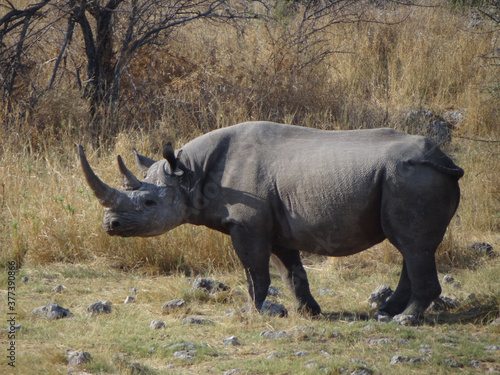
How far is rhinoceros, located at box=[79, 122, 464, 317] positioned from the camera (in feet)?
18.5

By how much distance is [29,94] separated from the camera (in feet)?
36.1

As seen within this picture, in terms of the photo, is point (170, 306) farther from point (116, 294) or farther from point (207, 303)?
point (116, 294)

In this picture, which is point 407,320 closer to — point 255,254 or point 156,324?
point 255,254

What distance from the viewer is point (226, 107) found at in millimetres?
10906

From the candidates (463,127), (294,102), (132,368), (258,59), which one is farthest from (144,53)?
(132,368)

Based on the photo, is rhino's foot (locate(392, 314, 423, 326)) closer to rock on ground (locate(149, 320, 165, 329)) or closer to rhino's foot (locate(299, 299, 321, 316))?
rhino's foot (locate(299, 299, 321, 316))

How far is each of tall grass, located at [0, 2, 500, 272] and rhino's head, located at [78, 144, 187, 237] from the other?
159cm

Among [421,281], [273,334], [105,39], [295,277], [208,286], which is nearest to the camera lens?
[273,334]

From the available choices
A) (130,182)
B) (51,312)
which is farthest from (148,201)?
(51,312)

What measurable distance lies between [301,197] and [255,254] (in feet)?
2.00

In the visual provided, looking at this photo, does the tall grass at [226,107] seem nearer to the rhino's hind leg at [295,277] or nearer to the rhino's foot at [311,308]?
the rhino's hind leg at [295,277]

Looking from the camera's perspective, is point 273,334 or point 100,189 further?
point 100,189

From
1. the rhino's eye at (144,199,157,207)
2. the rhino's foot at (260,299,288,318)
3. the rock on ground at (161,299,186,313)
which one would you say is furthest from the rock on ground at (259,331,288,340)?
the rhino's eye at (144,199,157,207)

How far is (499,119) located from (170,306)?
7073mm
